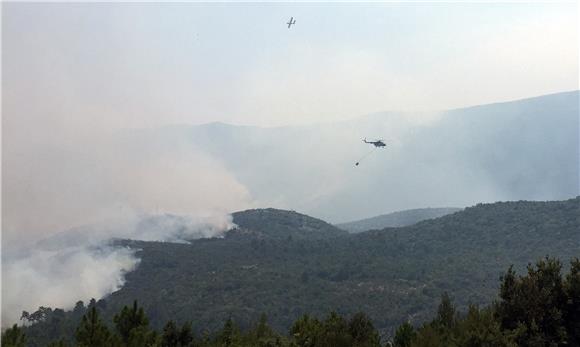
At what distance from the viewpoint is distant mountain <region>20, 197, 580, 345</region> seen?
12788 centimetres

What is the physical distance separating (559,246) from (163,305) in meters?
103

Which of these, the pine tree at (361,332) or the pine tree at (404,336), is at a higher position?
the pine tree at (361,332)

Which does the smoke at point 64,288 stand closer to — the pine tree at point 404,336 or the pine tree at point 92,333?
the pine tree at point 404,336

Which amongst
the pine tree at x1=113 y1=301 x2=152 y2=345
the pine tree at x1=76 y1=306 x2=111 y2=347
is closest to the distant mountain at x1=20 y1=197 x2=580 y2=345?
the pine tree at x1=113 y1=301 x2=152 y2=345

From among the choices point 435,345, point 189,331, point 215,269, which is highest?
point 215,269

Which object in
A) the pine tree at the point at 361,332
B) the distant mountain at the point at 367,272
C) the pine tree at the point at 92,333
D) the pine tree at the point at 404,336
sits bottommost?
the pine tree at the point at 404,336

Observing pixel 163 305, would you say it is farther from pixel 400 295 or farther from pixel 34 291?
pixel 34 291

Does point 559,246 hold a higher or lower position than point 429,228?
lower

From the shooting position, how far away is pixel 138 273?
183250 mm

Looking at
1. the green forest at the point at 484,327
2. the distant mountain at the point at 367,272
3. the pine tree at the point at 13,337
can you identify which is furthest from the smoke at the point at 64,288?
the pine tree at the point at 13,337

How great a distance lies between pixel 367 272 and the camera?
15900 cm

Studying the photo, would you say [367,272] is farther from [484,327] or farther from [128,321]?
[484,327]

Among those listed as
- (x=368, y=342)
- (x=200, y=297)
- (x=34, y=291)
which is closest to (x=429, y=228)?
(x=200, y=297)

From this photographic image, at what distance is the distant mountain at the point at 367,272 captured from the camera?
128 metres
